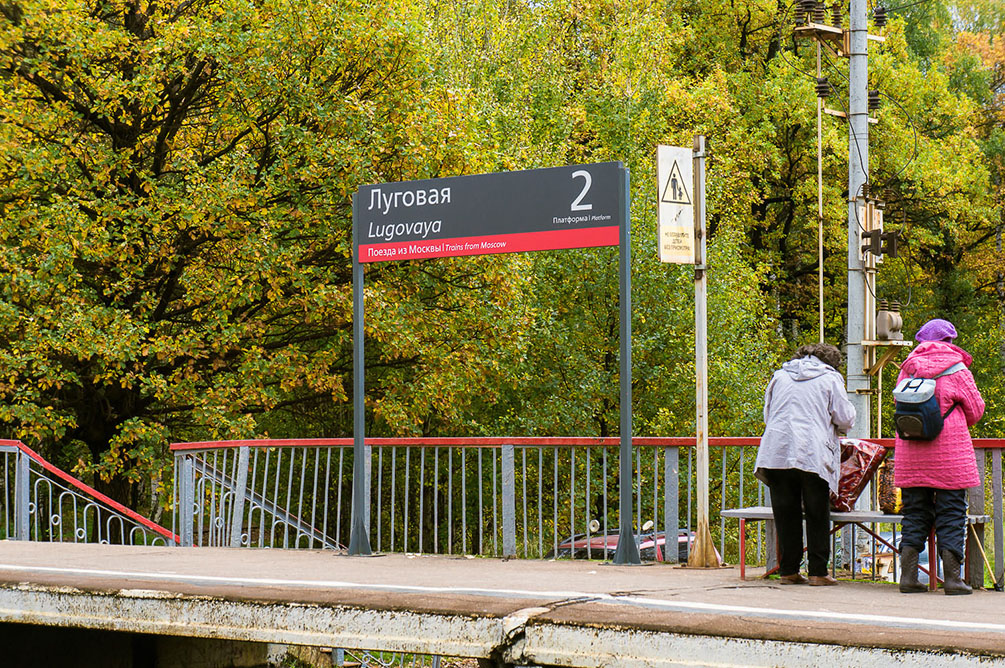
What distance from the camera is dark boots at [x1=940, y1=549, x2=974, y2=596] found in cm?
738

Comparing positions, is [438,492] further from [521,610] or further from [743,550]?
[521,610]

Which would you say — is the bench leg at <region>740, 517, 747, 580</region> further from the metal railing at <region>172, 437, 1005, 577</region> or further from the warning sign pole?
the metal railing at <region>172, 437, 1005, 577</region>

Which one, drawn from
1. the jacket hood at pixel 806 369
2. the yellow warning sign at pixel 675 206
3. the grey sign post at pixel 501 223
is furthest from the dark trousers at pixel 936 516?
the yellow warning sign at pixel 675 206

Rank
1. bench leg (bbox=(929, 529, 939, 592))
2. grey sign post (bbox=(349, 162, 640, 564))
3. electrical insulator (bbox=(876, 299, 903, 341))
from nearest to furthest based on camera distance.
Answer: bench leg (bbox=(929, 529, 939, 592)), grey sign post (bbox=(349, 162, 640, 564)), electrical insulator (bbox=(876, 299, 903, 341))

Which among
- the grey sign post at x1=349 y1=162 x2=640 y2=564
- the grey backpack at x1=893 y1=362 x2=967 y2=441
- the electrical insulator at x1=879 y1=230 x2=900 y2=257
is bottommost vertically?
the grey backpack at x1=893 y1=362 x2=967 y2=441

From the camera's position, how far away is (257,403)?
751 inches

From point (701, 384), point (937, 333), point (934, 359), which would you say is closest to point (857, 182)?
point (701, 384)

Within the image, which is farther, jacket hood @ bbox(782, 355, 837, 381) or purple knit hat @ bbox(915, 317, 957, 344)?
jacket hood @ bbox(782, 355, 837, 381)

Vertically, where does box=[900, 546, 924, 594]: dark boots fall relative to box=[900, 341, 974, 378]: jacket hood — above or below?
below

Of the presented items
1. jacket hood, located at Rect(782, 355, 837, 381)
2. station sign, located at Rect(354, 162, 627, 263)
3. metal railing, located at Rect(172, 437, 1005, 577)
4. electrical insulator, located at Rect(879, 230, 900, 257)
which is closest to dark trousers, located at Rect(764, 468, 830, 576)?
jacket hood, located at Rect(782, 355, 837, 381)

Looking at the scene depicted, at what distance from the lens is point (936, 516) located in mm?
7512

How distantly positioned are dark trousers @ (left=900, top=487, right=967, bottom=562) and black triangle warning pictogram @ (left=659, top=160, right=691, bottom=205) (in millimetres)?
2816

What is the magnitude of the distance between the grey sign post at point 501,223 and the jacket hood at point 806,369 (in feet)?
4.92

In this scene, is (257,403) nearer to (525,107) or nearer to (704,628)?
(525,107)
